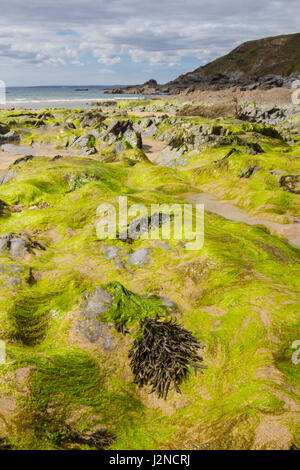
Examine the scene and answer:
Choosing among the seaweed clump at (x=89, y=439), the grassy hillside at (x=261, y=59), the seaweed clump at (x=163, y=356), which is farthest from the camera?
the grassy hillside at (x=261, y=59)

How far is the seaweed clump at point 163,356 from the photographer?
13.2ft

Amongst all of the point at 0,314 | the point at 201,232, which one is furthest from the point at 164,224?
the point at 0,314

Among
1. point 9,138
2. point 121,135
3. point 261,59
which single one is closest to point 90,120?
point 9,138

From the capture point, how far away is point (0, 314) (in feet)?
15.0

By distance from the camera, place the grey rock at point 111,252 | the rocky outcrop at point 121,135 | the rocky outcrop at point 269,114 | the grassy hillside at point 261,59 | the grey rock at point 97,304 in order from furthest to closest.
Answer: the grassy hillside at point 261,59 → the rocky outcrop at point 269,114 → the rocky outcrop at point 121,135 → the grey rock at point 111,252 → the grey rock at point 97,304

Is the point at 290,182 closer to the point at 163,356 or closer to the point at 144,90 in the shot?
the point at 163,356

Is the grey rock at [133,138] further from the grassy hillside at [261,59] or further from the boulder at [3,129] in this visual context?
the grassy hillside at [261,59]

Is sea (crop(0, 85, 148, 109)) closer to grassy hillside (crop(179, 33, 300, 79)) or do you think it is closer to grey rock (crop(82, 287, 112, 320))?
grassy hillside (crop(179, 33, 300, 79))

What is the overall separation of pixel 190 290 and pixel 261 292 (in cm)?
138

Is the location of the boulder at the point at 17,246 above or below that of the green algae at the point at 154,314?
above

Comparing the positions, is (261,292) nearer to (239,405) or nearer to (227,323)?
(227,323)

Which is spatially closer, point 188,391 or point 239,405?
point 239,405

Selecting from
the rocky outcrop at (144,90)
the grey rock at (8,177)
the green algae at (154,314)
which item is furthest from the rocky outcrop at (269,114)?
the rocky outcrop at (144,90)
